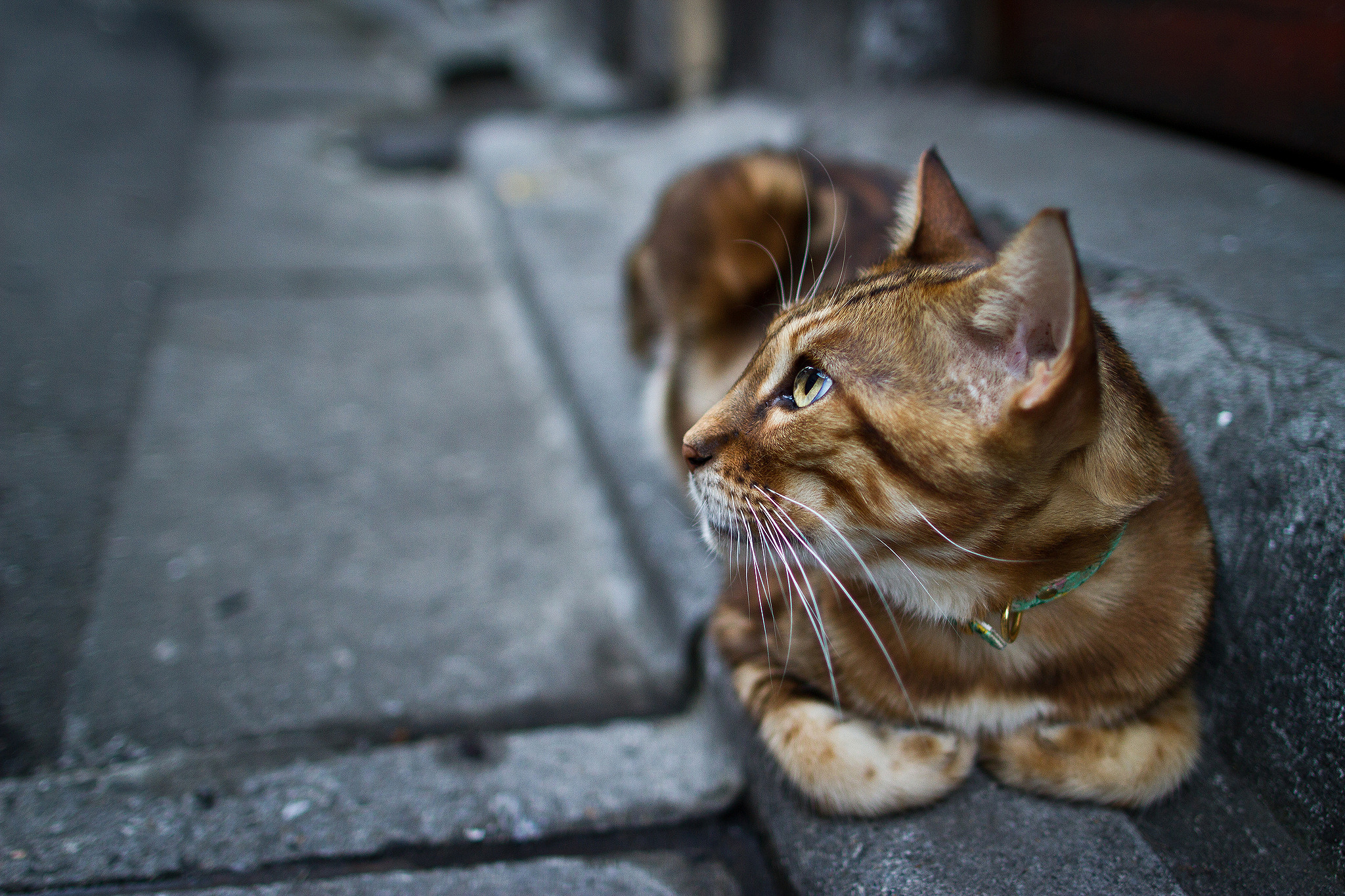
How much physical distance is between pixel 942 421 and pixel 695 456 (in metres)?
0.37

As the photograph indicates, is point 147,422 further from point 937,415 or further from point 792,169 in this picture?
point 937,415

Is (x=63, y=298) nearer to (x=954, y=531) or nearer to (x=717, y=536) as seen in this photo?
(x=717, y=536)

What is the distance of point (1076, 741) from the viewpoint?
1.33m

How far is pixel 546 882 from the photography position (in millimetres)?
1419

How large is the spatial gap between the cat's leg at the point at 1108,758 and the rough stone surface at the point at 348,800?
50 cm

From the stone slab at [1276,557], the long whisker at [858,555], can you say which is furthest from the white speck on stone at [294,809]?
the stone slab at [1276,557]

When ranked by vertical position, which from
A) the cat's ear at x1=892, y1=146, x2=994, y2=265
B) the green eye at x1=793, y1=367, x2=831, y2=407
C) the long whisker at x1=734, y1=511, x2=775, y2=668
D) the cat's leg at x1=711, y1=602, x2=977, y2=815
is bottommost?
the cat's leg at x1=711, y1=602, x2=977, y2=815

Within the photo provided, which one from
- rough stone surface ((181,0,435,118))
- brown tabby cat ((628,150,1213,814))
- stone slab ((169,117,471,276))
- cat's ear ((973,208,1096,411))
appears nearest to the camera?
cat's ear ((973,208,1096,411))

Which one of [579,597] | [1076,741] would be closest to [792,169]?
[579,597]

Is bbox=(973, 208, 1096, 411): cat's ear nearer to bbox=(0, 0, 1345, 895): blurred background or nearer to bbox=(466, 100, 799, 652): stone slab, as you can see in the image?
bbox=(0, 0, 1345, 895): blurred background

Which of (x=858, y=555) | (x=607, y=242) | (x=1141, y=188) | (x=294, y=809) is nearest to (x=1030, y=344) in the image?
(x=858, y=555)

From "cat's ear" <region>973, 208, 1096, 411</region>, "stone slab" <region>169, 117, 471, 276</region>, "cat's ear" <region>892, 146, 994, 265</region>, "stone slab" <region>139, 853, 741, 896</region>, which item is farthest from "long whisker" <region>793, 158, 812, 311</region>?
"stone slab" <region>169, 117, 471, 276</region>

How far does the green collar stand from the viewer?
1.21 meters

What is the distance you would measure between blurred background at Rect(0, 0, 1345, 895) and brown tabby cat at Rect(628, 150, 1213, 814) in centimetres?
10
